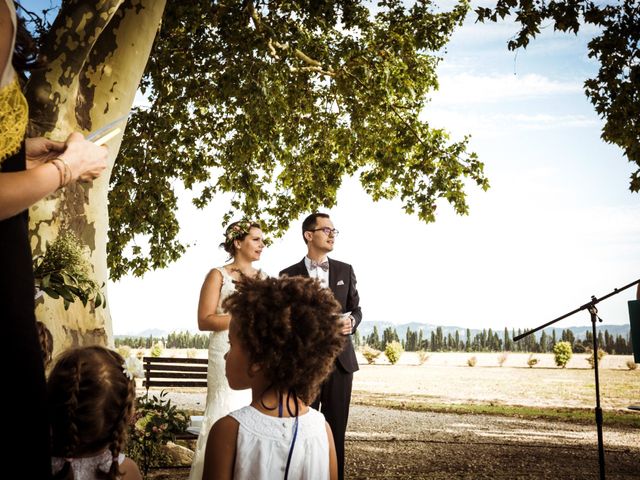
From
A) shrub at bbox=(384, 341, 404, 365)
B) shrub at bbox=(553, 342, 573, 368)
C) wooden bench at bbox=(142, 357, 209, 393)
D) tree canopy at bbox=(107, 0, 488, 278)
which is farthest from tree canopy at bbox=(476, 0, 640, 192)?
shrub at bbox=(384, 341, 404, 365)

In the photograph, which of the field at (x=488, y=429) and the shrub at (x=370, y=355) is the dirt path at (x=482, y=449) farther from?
the shrub at (x=370, y=355)

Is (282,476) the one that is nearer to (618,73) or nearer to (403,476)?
(403,476)

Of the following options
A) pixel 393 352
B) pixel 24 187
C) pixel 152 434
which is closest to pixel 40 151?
pixel 24 187

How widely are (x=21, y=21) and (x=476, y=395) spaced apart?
69.5 feet

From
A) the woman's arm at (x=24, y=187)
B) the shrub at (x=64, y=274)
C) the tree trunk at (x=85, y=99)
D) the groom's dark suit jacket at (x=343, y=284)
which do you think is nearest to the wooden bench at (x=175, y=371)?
the groom's dark suit jacket at (x=343, y=284)

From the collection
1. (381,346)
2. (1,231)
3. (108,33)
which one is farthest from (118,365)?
(381,346)

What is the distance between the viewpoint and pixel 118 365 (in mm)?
2152

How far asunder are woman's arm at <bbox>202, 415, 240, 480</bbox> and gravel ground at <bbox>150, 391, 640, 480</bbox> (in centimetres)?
559

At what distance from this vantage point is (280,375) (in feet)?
7.64

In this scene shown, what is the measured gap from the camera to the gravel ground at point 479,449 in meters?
7.64

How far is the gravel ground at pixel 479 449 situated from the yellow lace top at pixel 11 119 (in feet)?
21.8

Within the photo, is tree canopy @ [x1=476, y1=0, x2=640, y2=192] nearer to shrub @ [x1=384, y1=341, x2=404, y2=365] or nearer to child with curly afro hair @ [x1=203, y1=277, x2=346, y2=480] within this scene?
child with curly afro hair @ [x1=203, y1=277, x2=346, y2=480]

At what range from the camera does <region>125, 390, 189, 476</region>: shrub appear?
7.36 m

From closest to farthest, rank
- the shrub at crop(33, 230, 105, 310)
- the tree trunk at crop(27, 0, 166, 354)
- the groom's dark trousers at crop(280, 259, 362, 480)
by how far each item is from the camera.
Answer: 1. the shrub at crop(33, 230, 105, 310)
2. the tree trunk at crop(27, 0, 166, 354)
3. the groom's dark trousers at crop(280, 259, 362, 480)
